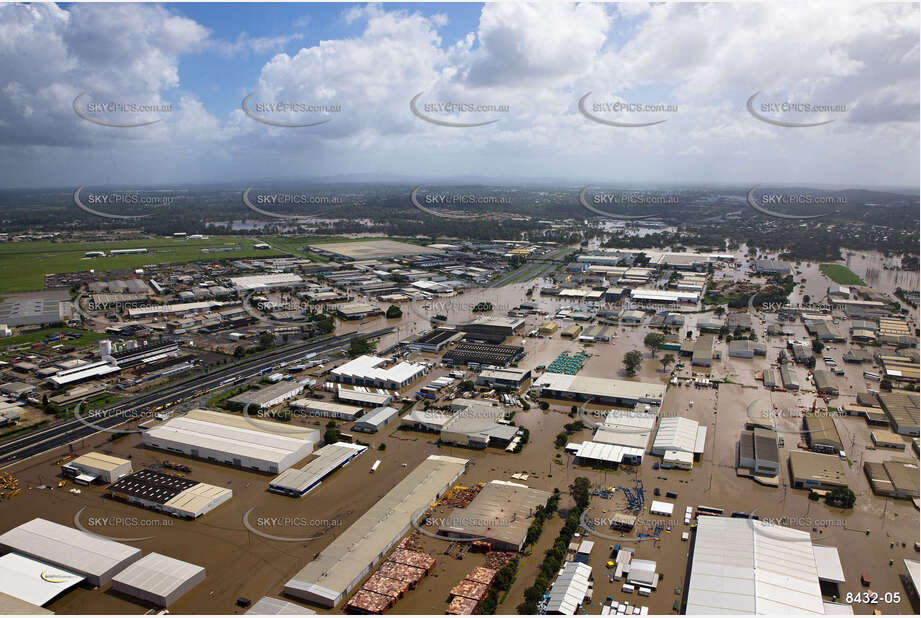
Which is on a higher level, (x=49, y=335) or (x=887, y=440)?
(x=49, y=335)

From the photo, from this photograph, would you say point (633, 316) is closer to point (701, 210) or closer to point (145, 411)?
point (145, 411)

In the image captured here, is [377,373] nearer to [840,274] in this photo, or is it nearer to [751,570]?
[751,570]

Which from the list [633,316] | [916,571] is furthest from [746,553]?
[633,316]

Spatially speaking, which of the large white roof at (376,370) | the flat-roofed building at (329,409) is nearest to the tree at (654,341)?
the large white roof at (376,370)

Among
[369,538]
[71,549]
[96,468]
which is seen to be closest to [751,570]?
[369,538]

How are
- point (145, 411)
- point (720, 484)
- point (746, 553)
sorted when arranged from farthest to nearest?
point (145, 411)
point (720, 484)
point (746, 553)

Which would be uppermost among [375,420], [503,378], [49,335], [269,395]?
[49,335]
